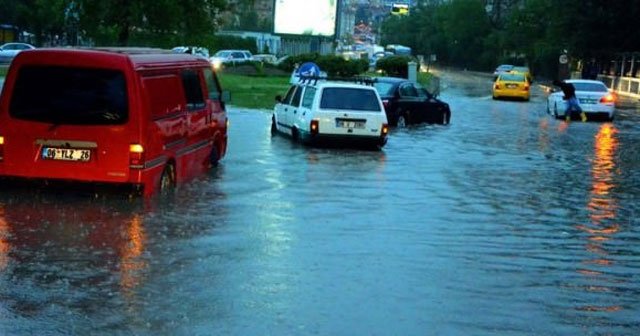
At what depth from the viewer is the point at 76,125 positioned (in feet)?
36.2

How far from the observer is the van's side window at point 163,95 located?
11.4 m

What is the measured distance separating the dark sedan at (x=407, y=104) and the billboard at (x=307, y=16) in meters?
47.8

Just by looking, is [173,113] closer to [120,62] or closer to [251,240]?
[120,62]

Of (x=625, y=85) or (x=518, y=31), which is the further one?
(x=518, y=31)

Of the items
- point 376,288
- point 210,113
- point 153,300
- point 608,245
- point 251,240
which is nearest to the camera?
point 153,300

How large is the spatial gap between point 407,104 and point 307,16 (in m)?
49.7

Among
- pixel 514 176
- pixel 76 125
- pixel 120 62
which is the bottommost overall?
pixel 514 176

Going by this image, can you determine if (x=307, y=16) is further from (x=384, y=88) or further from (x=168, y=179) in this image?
(x=168, y=179)

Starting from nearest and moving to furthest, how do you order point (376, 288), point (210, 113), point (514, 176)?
point (376, 288) → point (210, 113) → point (514, 176)

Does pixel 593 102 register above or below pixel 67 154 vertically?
below

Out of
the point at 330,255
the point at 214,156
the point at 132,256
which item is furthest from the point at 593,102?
the point at 132,256

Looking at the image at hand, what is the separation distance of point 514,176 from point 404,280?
891 cm

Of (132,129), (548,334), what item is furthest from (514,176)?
(548,334)

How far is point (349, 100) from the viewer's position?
1983 centimetres
